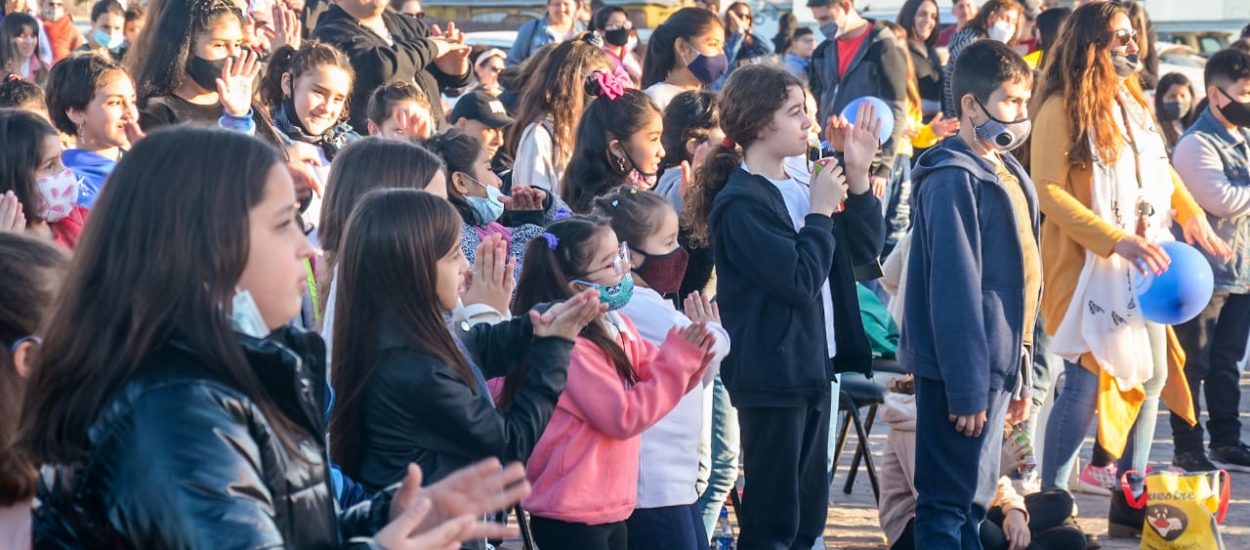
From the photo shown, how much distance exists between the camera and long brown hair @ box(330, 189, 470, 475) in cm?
317

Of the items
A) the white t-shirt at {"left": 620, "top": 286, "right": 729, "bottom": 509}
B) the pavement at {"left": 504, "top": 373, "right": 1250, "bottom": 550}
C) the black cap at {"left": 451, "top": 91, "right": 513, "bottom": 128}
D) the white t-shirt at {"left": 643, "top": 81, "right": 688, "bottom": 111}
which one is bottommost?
the pavement at {"left": 504, "top": 373, "right": 1250, "bottom": 550}

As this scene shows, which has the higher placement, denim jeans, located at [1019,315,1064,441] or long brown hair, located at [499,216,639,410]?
long brown hair, located at [499,216,639,410]

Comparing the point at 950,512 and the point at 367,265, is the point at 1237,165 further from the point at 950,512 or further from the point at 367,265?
the point at 367,265

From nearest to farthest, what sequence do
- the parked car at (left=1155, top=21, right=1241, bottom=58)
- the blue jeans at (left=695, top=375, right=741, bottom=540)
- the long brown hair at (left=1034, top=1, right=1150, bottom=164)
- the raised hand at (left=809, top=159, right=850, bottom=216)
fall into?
1. the raised hand at (left=809, top=159, right=850, bottom=216)
2. the blue jeans at (left=695, top=375, right=741, bottom=540)
3. the long brown hair at (left=1034, top=1, right=1150, bottom=164)
4. the parked car at (left=1155, top=21, right=1241, bottom=58)

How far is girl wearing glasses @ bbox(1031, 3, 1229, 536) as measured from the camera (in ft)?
18.8

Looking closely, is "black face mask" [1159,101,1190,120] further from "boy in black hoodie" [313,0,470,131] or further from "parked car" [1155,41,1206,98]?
"parked car" [1155,41,1206,98]

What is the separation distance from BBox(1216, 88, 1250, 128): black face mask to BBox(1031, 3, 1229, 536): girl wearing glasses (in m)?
1.29

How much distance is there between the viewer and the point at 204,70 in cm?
509

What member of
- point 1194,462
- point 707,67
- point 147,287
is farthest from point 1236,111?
point 147,287

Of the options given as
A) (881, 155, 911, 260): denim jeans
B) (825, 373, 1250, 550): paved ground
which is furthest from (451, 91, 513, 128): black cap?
(881, 155, 911, 260): denim jeans

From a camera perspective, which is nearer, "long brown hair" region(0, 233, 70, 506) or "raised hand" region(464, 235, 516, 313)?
"long brown hair" region(0, 233, 70, 506)

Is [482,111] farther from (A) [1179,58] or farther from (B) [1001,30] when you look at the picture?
(A) [1179,58]

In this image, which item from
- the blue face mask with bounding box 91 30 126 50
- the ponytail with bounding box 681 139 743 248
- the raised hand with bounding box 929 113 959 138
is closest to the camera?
the ponytail with bounding box 681 139 743 248

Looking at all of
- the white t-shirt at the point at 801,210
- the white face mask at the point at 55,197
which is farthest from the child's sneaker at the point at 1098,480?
the white face mask at the point at 55,197
